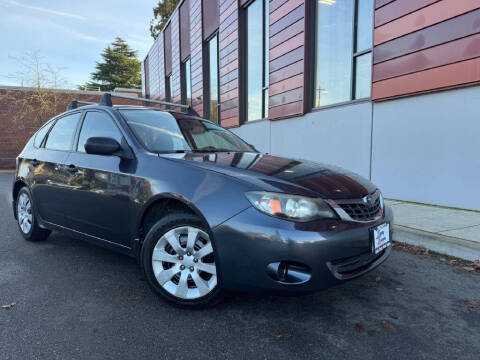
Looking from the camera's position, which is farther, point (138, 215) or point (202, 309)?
point (138, 215)

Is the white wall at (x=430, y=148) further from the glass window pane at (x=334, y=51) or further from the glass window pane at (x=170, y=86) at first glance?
the glass window pane at (x=170, y=86)

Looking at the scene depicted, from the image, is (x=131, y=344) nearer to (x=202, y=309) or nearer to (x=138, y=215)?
(x=202, y=309)

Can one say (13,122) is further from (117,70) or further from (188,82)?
(117,70)

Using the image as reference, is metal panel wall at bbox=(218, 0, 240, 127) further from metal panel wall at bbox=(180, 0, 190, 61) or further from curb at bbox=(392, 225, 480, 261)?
curb at bbox=(392, 225, 480, 261)

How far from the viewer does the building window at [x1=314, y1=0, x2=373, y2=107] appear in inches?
243

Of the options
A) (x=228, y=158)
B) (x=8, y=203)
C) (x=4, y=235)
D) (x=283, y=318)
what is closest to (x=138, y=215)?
(x=228, y=158)

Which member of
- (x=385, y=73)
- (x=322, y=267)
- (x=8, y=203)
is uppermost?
(x=385, y=73)

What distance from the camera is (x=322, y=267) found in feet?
6.61

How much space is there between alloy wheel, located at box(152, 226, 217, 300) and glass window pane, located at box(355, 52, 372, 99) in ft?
16.7

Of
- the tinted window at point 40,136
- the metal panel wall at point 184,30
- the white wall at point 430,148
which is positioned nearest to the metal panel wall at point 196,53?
the metal panel wall at point 184,30

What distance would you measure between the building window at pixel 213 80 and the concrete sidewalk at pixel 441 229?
9.13 meters

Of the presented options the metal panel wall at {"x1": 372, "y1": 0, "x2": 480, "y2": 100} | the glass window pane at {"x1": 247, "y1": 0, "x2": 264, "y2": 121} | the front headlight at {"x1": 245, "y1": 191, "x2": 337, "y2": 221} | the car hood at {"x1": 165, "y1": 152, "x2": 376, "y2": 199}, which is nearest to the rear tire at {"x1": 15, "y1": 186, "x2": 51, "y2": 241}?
the car hood at {"x1": 165, "y1": 152, "x2": 376, "y2": 199}

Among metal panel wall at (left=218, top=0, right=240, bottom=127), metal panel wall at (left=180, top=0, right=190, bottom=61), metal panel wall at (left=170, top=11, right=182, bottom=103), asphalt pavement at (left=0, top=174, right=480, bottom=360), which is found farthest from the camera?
metal panel wall at (left=170, top=11, right=182, bottom=103)

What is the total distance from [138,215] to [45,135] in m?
2.30
